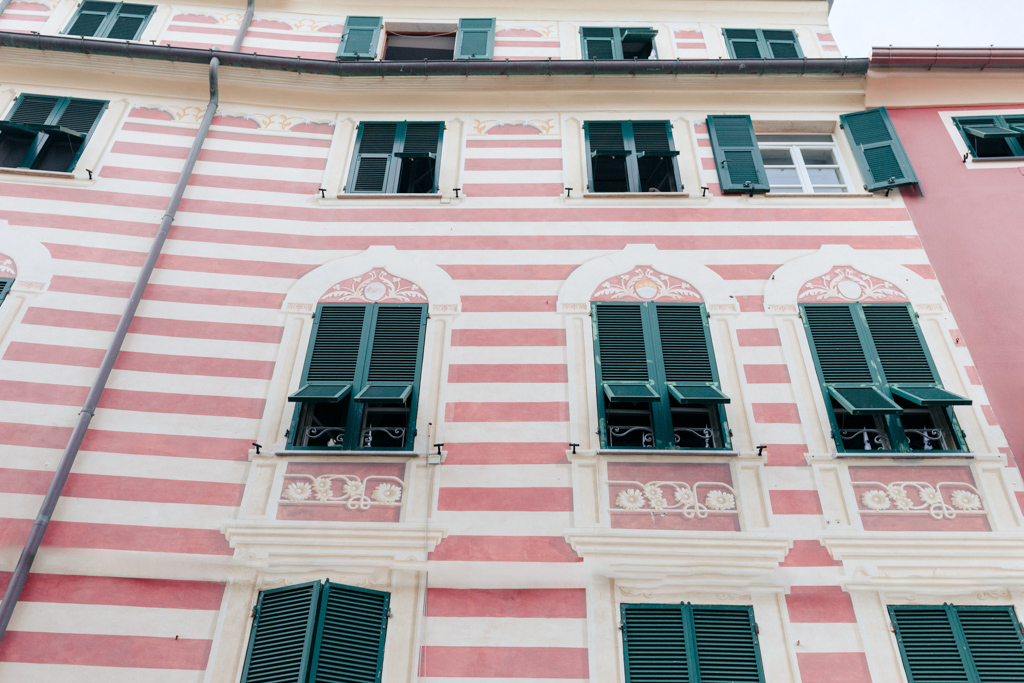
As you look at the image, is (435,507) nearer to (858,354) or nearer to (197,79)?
(858,354)

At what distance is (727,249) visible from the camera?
10297 mm

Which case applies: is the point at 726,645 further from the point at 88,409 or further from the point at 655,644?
the point at 88,409

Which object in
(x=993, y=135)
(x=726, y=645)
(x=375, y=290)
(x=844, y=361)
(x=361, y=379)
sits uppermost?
(x=993, y=135)

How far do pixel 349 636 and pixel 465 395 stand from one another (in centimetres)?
286

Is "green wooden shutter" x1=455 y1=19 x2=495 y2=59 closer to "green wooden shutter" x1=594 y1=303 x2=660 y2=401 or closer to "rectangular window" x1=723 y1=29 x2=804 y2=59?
"rectangular window" x1=723 y1=29 x2=804 y2=59

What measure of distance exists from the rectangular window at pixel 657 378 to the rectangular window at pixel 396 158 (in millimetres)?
3822

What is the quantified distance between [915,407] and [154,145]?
11.0m

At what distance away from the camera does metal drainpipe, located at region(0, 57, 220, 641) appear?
721cm

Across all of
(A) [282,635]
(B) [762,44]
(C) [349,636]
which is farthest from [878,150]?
(A) [282,635]

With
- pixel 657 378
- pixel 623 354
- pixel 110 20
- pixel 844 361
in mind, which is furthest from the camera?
pixel 110 20

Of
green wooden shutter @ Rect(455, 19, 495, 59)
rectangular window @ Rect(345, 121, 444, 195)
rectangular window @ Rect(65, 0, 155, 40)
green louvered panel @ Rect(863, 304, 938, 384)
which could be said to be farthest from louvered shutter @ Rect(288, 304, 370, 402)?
rectangular window @ Rect(65, 0, 155, 40)

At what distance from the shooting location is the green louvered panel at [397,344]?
29.6 ft

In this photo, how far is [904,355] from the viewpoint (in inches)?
358

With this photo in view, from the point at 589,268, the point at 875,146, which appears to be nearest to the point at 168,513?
the point at 589,268
